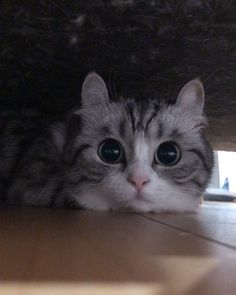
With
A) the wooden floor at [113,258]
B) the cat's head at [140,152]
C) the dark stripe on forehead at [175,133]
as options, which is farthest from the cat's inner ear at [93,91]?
the wooden floor at [113,258]

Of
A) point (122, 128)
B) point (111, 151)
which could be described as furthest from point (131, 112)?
point (111, 151)

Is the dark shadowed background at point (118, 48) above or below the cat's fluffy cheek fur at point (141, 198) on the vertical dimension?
above

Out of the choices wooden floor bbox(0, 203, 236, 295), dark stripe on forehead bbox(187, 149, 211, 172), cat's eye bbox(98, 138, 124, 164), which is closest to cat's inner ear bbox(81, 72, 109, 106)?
cat's eye bbox(98, 138, 124, 164)

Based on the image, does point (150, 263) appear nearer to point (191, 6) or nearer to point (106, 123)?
point (191, 6)

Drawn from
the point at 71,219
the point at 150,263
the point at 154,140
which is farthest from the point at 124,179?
the point at 150,263

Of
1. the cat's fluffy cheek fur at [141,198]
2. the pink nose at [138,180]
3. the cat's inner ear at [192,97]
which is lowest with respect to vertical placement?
the cat's fluffy cheek fur at [141,198]

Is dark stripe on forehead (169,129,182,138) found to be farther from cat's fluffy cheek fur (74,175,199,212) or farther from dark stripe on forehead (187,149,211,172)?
cat's fluffy cheek fur (74,175,199,212)

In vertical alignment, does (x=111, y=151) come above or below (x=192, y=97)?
below

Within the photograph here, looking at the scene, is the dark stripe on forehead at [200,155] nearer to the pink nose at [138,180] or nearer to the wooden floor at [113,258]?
the pink nose at [138,180]

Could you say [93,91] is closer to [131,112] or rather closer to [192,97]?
[131,112]
